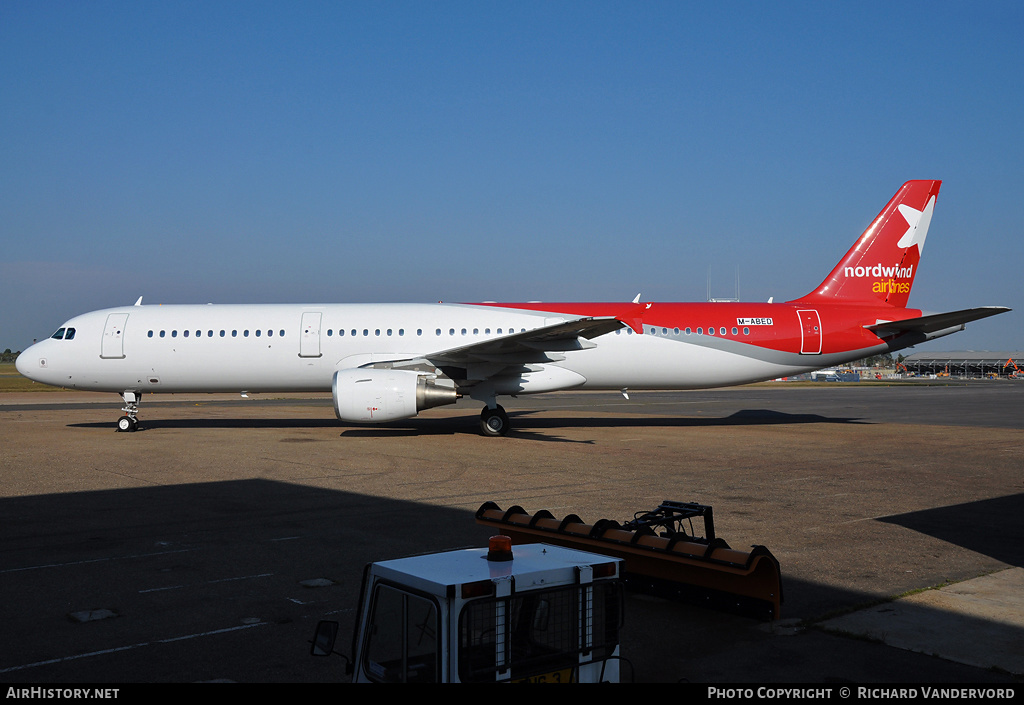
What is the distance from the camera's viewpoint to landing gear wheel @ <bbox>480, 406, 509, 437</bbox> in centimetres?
2289

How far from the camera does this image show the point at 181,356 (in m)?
23.7

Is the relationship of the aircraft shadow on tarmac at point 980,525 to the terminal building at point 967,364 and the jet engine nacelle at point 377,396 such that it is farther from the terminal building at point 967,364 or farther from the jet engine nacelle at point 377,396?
the terminal building at point 967,364

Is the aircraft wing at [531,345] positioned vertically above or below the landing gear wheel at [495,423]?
above

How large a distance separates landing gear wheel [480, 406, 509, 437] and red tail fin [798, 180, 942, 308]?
1176 centimetres

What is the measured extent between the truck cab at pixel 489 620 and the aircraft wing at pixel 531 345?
16.0 m

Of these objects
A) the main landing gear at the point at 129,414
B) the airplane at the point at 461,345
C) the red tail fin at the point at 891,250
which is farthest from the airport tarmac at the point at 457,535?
the red tail fin at the point at 891,250

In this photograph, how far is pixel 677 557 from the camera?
23.1ft

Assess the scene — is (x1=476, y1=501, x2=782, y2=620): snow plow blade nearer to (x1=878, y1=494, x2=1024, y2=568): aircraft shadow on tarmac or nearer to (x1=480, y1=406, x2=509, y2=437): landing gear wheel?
(x1=878, y1=494, x2=1024, y2=568): aircraft shadow on tarmac

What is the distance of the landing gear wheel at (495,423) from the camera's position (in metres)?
22.9

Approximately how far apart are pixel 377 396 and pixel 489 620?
17.0m

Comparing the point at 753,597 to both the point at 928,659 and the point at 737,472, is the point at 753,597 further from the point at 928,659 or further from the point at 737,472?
the point at 737,472

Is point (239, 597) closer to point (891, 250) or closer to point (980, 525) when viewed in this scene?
point (980, 525)

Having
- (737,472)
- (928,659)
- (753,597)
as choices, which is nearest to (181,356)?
(737,472)

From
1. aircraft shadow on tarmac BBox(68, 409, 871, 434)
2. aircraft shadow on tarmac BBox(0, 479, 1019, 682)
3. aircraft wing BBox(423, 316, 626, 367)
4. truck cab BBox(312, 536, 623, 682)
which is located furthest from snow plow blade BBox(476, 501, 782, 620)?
aircraft shadow on tarmac BBox(68, 409, 871, 434)
